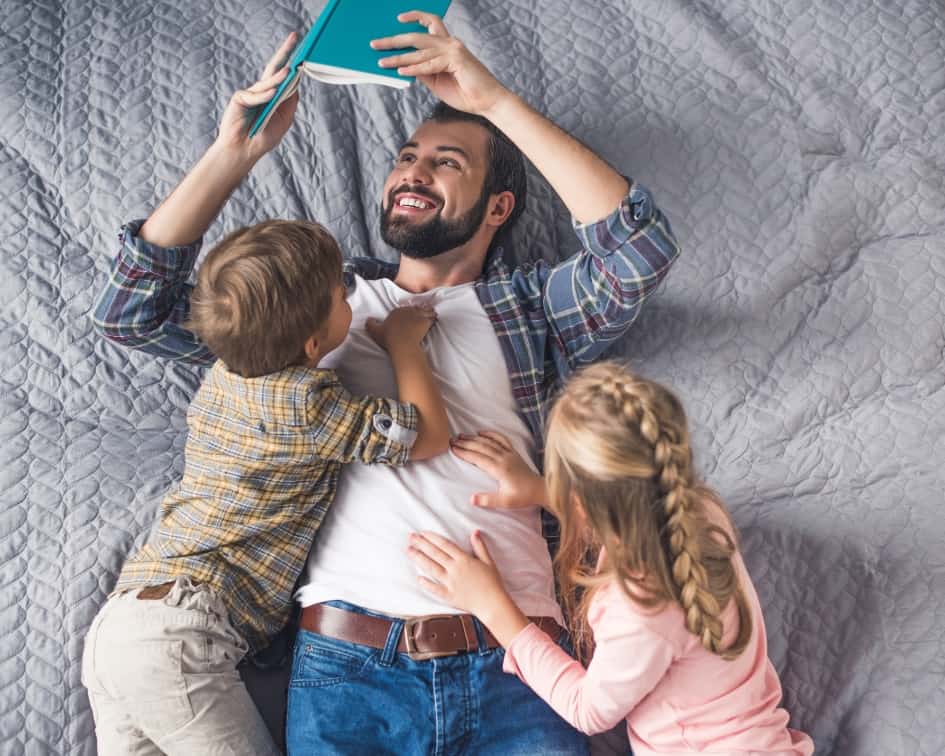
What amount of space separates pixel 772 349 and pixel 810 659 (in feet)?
1.66

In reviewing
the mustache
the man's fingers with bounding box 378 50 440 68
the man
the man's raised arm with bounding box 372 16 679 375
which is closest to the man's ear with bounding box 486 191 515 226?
the man

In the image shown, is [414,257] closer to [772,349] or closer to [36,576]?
[772,349]

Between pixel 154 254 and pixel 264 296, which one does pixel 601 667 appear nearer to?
pixel 264 296

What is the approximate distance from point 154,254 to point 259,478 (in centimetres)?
39

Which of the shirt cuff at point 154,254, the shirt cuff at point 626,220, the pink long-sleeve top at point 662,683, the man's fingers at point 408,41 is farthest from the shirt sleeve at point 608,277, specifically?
the shirt cuff at point 154,254

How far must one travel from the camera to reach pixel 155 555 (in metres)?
1.44

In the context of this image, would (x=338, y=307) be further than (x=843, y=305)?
No

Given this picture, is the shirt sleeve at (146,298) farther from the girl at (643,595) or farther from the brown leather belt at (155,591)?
the girl at (643,595)

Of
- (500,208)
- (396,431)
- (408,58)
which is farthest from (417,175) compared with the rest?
(396,431)

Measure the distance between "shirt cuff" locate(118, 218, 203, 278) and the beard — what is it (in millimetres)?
301

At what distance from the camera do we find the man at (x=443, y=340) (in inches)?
55.2

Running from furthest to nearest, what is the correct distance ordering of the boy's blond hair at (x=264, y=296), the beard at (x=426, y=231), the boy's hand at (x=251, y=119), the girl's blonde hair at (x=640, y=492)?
the beard at (x=426, y=231)
the boy's hand at (x=251, y=119)
the boy's blond hair at (x=264, y=296)
the girl's blonde hair at (x=640, y=492)

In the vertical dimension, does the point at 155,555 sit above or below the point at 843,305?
below

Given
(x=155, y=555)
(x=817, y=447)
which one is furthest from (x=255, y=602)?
(x=817, y=447)
